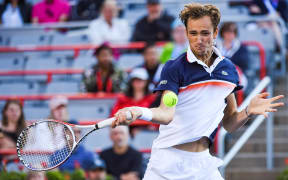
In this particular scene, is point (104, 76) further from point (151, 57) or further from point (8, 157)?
point (8, 157)

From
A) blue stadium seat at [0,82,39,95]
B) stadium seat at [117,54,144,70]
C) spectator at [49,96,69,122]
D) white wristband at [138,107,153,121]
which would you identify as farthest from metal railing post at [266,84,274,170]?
white wristband at [138,107,153,121]

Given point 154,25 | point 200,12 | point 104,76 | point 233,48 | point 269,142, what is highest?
Answer: point 200,12

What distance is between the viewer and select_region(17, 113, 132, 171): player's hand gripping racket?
457cm

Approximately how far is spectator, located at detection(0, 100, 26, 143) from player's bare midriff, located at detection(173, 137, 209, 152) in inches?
168

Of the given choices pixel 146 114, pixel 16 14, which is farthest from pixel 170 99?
pixel 16 14

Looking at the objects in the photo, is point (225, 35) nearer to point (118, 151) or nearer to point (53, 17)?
point (118, 151)

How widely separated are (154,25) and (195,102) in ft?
18.8

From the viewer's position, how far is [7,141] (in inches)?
335

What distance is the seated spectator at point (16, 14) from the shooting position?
11.8 m

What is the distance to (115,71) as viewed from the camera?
9.23 metres

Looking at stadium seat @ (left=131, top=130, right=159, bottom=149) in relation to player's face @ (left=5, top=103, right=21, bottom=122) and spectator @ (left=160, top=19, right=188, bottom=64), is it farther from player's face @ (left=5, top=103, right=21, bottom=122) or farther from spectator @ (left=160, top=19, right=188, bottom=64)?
player's face @ (left=5, top=103, right=21, bottom=122)

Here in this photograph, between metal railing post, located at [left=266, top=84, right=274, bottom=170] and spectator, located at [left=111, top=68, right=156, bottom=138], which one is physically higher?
spectator, located at [left=111, top=68, right=156, bottom=138]

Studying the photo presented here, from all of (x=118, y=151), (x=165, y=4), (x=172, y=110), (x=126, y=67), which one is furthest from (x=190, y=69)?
(x=165, y=4)

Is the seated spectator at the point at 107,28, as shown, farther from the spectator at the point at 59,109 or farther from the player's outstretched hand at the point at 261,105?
the player's outstretched hand at the point at 261,105
